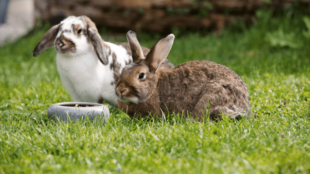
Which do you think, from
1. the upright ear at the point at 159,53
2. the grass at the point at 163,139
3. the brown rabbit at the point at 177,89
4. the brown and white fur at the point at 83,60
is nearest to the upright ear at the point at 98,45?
the brown and white fur at the point at 83,60

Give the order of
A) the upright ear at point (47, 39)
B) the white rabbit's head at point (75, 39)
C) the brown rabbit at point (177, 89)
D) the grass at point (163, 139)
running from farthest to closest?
the upright ear at point (47, 39) < the white rabbit's head at point (75, 39) < the brown rabbit at point (177, 89) < the grass at point (163, 139)

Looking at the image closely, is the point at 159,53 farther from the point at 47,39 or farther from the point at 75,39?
the point at 47,39

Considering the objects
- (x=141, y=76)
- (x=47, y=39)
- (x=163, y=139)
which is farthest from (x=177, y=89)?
(x=47, y=39)

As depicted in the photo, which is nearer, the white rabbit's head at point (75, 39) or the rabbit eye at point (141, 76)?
the rabbit eye at point (141, 76)

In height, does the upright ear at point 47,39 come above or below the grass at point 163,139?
above

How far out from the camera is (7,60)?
6.97 meters

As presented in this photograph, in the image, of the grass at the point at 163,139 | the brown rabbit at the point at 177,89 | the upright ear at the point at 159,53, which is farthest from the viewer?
the upright ear at the point at 159,53

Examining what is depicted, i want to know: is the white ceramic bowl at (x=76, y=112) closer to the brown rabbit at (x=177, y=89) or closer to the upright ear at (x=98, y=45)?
the brown rabbit at (x=177, y=89)

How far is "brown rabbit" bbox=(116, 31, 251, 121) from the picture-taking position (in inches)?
127

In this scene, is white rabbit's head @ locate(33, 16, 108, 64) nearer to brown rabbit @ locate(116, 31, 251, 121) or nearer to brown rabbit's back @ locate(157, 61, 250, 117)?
brown rabbit @ locate(116, 31, 251, 121)

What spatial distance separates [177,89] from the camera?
3445mm

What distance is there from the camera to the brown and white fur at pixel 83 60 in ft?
11.8

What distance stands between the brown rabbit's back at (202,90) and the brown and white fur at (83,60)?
2.21ft

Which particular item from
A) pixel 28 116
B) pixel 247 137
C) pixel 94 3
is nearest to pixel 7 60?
pixel 94 3
